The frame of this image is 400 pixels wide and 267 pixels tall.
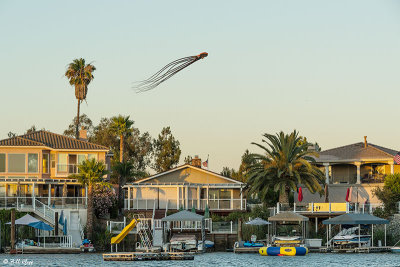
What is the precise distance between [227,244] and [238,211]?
6.48 m

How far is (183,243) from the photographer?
5497 cm

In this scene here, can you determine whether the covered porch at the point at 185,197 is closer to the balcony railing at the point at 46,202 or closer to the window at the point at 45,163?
the balcony railing at the point at 46,202

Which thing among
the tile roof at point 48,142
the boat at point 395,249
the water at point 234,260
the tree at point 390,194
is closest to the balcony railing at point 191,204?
the tile roof at point 48,142

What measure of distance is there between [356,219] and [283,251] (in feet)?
18.3

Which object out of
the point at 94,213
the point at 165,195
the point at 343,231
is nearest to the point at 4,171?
the point at 94,213

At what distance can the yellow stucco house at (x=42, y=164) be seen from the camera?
68.0 m

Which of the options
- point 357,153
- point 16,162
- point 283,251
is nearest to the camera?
point 283,251

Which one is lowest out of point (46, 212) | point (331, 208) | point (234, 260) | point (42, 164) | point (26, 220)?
point (234, 260)

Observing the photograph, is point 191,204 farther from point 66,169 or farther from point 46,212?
point 46,212

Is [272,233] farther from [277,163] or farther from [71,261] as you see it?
[71,261]

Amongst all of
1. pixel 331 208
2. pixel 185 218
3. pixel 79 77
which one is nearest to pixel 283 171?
pixel 331 208

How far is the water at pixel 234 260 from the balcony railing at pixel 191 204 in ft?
38.6

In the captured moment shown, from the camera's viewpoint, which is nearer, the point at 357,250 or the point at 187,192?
the point at 357,250

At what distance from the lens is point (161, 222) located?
5853 centimetres
